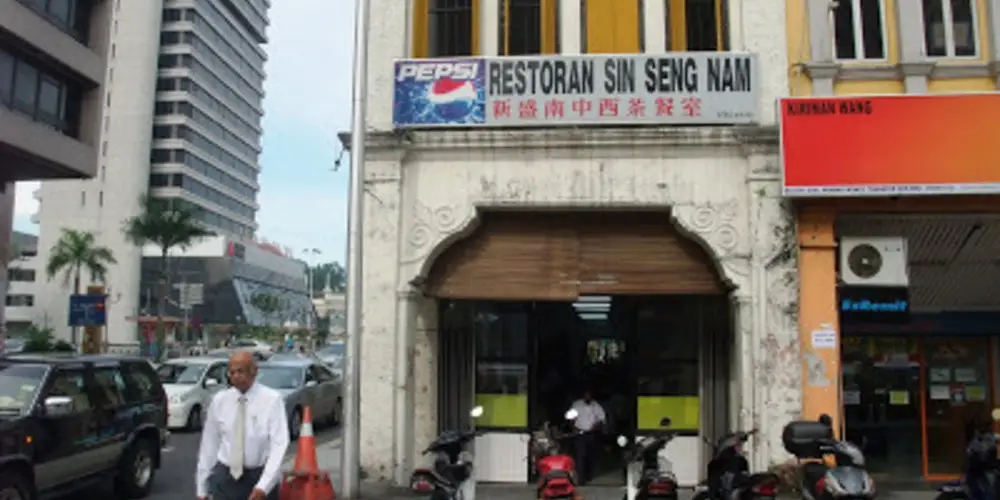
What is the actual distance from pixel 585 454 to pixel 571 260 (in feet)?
9.51

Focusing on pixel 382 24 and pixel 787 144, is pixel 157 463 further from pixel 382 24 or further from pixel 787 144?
pixel 787 144

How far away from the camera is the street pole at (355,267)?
9734 mm

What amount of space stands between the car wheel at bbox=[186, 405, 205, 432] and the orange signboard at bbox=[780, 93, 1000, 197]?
14099 mm

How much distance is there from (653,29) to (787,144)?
8.13 feet

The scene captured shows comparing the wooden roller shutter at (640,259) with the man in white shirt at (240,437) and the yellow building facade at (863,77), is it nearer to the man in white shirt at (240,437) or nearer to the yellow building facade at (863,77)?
the yellow building facade at (863,77)

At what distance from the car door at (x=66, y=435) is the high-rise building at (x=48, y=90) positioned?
22.9m

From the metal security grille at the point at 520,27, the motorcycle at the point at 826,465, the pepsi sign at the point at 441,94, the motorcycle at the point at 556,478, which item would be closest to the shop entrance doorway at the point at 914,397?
the motorcycle at the point at 826,465

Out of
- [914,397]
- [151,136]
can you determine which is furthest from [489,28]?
[151,136]

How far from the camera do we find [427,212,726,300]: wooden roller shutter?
35.3 ft

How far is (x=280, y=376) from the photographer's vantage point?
1827cm

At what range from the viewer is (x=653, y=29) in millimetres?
11000

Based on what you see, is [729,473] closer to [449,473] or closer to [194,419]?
[449,473]

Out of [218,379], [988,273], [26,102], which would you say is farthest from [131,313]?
[988,273]

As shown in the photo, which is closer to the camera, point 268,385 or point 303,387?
point 268,385
